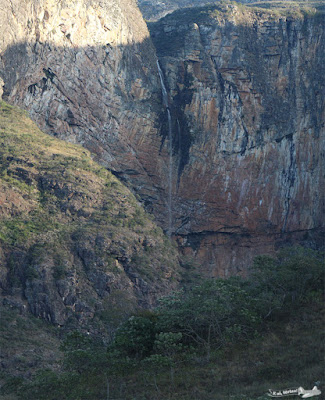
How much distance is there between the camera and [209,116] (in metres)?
55.4

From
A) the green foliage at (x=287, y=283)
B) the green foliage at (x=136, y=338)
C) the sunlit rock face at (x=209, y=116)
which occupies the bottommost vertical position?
the green foliage at (x=136, y=338)

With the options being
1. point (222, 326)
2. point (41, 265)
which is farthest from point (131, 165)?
point (222, 326)

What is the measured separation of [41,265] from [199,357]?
43.2 ft

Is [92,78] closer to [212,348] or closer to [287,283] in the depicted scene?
[287,283]

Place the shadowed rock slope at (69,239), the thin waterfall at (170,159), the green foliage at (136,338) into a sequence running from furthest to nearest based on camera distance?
the thin waterfall at (170,159) < the shadowed rock slope at (69,239) < the green foliage at (136,338)

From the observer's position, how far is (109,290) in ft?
116

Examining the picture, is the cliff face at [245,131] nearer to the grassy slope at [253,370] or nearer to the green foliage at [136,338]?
the green foliage at [136,338]

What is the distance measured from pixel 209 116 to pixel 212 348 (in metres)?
33.9

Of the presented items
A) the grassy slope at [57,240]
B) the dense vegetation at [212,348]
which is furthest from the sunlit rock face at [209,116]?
the dense vegetation at [212,348]

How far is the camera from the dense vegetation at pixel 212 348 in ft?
68.3

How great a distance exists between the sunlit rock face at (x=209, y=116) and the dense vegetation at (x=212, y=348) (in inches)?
1014

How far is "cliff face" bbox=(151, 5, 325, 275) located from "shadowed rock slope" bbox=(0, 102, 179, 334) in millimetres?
10246

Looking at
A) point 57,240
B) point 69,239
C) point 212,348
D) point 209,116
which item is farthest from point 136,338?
point 209,116

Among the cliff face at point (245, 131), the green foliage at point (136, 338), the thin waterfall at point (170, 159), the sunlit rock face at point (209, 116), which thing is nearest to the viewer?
the green foliage at point (136, 338)
